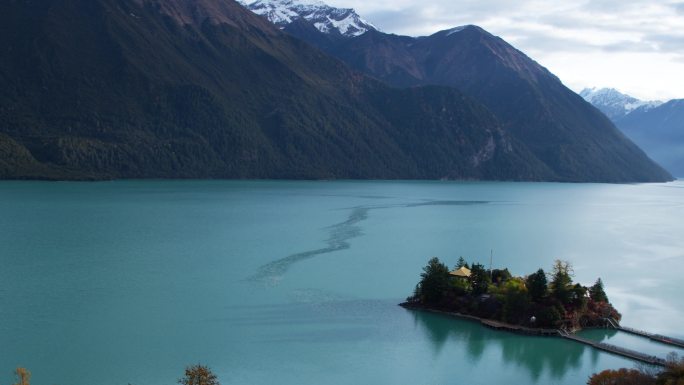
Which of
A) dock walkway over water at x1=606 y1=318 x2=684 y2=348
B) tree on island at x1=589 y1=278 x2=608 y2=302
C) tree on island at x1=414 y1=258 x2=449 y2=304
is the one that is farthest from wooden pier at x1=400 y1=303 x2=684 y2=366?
tree on island at x1=589 y1=278 x2=608 y2=302

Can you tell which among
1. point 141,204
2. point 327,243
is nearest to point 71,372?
point 327,243

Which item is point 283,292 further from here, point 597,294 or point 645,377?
point 645,377

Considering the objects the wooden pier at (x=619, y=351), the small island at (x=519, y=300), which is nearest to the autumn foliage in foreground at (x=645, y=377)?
the wooden pier at (x=619, y=351)

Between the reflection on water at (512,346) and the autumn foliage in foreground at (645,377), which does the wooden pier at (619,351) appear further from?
the autumn foliage in foreground at (645,377)

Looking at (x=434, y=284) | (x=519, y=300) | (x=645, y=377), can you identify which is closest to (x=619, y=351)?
(x=519, y=300)

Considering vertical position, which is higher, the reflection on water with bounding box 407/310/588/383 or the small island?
the small island

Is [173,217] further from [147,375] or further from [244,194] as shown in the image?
[147,375]

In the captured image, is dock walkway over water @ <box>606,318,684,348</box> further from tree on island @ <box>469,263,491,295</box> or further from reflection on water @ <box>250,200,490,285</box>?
reflection on water @ <box>250,200,490,285</box>

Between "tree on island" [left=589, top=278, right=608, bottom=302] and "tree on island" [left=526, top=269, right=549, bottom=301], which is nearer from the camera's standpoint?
"tree on island" [left=526, top=269, right=549, bottom=301]
